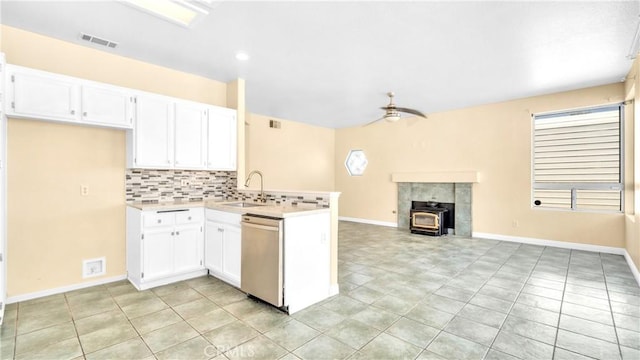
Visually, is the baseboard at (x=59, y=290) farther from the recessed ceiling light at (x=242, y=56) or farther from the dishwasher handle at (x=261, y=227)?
the recessed ceiling light at (x=242, y=56)

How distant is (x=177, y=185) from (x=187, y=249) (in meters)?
1.01

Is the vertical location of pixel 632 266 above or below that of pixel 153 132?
below

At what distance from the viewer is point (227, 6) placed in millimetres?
2637

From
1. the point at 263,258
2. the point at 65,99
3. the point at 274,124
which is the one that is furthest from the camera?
the point at 274,124

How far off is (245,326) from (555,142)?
5984 millimetres

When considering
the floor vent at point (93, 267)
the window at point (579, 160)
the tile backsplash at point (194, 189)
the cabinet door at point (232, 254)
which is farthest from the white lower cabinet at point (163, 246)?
the window at point (579, 160)

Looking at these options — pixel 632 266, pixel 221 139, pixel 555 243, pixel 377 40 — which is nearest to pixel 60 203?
pixel 221 139

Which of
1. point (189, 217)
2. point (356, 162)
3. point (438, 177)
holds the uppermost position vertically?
point (356, 162)

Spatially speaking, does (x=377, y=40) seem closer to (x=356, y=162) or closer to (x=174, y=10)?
(x=174, y=10)

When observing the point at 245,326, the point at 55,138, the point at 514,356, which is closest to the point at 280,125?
the point at 55,138

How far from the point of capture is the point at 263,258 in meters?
2.76

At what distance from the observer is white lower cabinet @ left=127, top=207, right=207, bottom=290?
10.5ft

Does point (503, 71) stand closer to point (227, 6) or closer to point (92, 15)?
point (227, 6)

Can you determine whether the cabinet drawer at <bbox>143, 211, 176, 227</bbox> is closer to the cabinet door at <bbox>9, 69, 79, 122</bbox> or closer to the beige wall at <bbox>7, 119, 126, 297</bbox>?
the beige wall at <bbox>7, 119, 126, 297</bbox>
